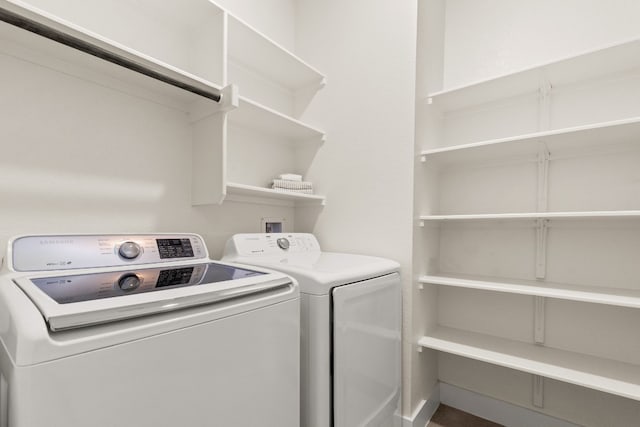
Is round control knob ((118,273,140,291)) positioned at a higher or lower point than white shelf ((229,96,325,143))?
lower

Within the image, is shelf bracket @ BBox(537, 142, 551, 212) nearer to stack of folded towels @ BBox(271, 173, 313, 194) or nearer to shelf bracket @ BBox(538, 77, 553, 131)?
shelf bracket @ BBox(538, 77, 553, 131)

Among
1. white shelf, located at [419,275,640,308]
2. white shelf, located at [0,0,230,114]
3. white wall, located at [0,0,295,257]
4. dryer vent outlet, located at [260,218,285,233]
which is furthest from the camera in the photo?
dryer vent outlet, located at [260,218,285,233]

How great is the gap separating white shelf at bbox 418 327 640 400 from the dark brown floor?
51 cm

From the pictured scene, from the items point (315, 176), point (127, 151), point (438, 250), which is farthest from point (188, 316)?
point (438, 250)

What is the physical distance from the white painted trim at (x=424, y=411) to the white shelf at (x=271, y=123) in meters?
1.75

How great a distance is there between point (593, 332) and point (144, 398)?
80.9 inches

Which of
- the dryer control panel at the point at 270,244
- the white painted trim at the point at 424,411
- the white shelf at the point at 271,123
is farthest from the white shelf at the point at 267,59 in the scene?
the white painted trim at the point at 424,411

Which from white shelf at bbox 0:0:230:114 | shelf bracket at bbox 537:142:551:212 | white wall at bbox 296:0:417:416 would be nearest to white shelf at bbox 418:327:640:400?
white wall at bbox 296:0:417:416

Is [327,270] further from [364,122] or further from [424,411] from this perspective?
[424,411]

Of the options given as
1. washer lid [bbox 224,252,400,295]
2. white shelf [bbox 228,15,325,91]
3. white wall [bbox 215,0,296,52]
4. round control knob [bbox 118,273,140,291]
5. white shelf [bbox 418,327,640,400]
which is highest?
white wall [bbox 215,0,296,52]

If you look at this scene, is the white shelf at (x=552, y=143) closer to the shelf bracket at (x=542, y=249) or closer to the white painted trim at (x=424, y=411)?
the shelf bracket at (x=542, y=249)

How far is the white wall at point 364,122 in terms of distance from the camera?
5.70ft

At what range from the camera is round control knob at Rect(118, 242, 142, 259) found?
1.15 metres

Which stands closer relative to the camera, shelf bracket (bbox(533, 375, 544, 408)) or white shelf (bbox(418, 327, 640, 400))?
white shelf (bbox(418, 327, 640, 400))
